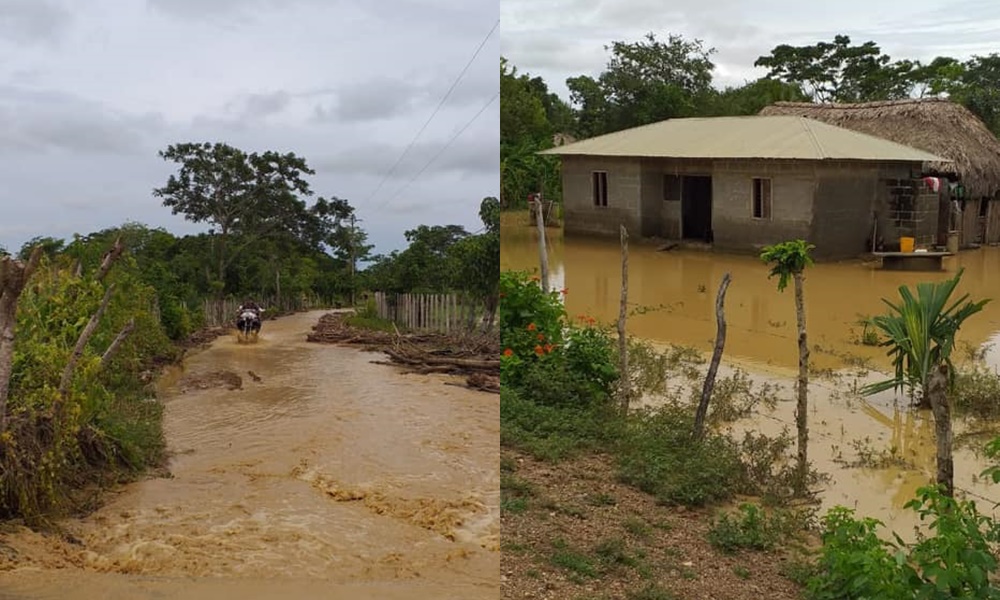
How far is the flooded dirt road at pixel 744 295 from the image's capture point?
7074 millimetres

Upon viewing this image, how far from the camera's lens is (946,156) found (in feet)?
37.3

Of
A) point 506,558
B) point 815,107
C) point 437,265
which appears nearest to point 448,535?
point 506,558

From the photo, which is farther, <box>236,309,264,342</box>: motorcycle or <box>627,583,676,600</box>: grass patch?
<box>236,309,264,342</box>: motorcycle

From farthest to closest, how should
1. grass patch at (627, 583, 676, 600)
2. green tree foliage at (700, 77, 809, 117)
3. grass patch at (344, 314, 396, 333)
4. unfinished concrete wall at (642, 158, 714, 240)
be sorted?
1. green tree foliage at (700, 77, 809, 117)
2. grass patch at (344, 314, 396, 333)
3. unfinished concrete wall at (642, 158, 714, 240)
4. grass patch at (627, 583, 676, 600)

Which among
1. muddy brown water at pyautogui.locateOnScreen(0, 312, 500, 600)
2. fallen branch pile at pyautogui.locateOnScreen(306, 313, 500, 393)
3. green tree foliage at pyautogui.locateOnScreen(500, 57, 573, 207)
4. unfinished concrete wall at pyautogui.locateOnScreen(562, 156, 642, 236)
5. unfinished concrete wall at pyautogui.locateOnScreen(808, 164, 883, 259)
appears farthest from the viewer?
green tree foliage at pyautogui.locateOnScreen(500, 57, 573, 207)

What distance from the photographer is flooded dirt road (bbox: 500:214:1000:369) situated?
7.07 m

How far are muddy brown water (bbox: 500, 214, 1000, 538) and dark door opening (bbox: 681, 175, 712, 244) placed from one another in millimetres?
755

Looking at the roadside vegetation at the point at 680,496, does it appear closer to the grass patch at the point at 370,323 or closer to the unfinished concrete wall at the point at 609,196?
the unfinished concrete wall at the point at 609,196

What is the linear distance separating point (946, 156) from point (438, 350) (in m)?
6.78

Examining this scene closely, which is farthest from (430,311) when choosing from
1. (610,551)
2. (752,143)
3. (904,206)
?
(610,551)

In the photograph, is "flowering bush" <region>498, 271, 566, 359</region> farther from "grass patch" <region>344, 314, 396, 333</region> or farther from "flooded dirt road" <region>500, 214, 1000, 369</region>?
"grass patch" <region>344, 314, 396, 333</region>

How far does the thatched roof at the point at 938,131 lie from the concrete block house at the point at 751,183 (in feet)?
1.43

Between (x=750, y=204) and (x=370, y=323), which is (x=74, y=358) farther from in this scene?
(x=370, y=323)

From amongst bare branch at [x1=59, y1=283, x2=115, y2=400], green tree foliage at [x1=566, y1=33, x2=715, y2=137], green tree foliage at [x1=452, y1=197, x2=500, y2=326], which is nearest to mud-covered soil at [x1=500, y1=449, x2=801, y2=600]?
bare branch at [x1=59, y1=283, x2=115, y2=400]
